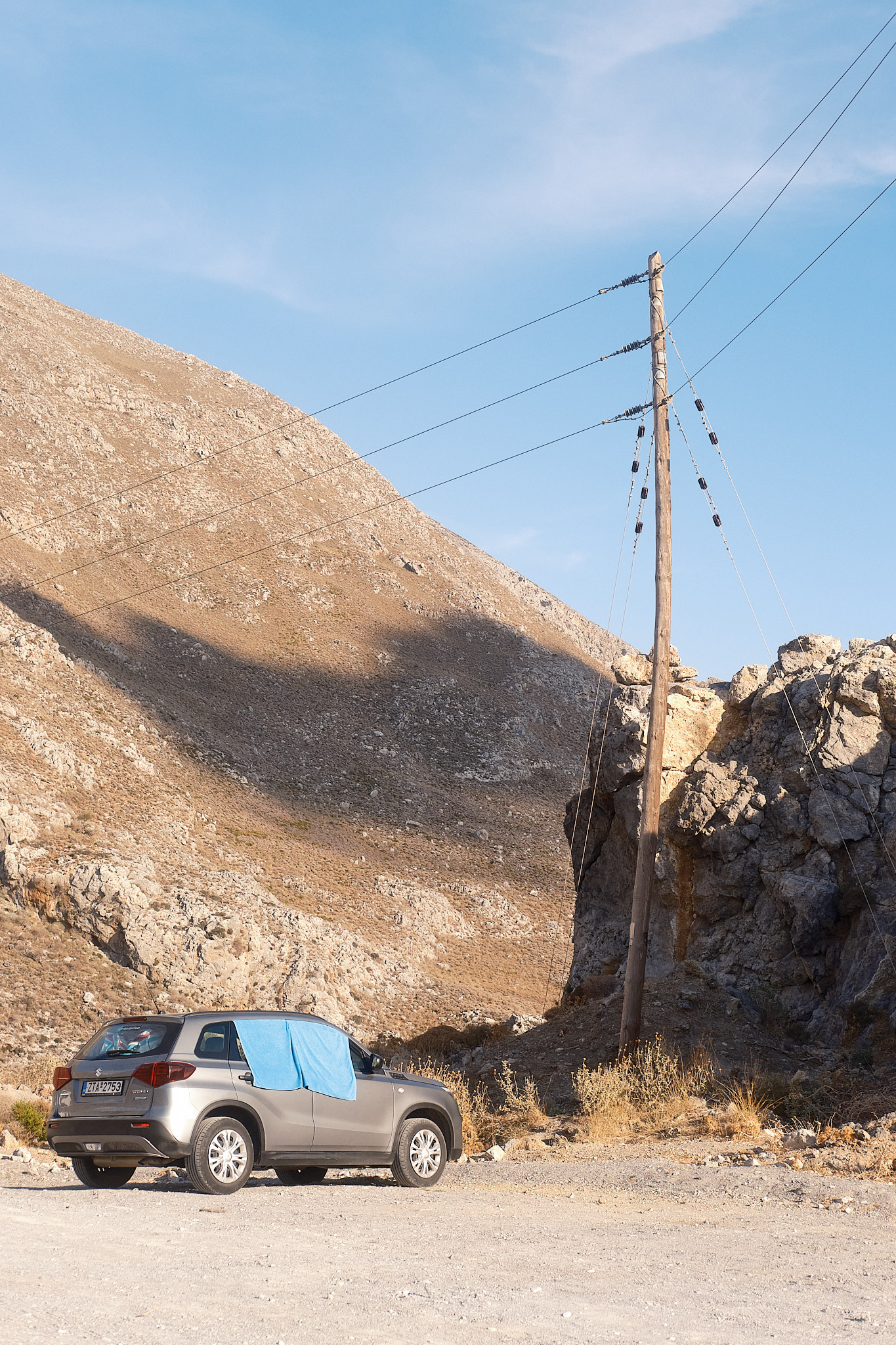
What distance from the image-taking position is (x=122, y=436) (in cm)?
8950

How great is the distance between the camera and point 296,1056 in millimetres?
11828

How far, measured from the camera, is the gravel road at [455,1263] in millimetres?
6016

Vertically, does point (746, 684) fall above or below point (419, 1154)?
above

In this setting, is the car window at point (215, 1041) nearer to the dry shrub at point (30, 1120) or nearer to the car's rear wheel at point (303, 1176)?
the car's rear wheel at point (303, 1176)

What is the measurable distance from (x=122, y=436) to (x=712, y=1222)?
87.9 metres

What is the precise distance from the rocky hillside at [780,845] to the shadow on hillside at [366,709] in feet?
123

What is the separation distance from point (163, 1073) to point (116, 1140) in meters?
0.80

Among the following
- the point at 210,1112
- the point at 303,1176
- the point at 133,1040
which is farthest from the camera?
the point at 303,1176

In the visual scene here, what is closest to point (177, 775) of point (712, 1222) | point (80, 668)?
point (80, 668)

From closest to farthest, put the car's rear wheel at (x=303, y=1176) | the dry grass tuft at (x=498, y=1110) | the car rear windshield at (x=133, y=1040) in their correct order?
the car rear windshield at (x=133, y=1040)
the car's rear wheel at (x=303, y=1176)
the dry grass tuft at (x=498, y=1110)

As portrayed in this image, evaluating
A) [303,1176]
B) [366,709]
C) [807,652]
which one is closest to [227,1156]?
[303,1176]

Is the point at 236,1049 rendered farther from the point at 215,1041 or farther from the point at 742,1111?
the point at 742,1111

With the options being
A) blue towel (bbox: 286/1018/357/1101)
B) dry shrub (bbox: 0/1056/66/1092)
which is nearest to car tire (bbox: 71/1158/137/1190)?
blue towel (bbox: 286/1018/357/1101)

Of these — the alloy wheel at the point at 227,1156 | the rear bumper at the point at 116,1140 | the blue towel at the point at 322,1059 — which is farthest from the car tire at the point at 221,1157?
the blue towel at the point at 322,1059
